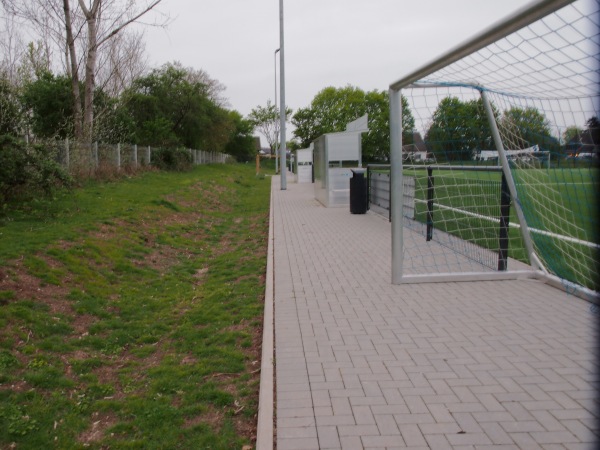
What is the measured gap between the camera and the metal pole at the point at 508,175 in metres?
7.19

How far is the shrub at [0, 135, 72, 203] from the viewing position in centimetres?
1008

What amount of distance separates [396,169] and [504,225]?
1756 mm

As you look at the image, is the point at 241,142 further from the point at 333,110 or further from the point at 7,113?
the point at 7,113

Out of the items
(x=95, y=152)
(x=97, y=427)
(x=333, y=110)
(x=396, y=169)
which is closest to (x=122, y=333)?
(x=97, y=427)

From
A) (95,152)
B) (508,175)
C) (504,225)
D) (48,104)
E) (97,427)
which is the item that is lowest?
(97,427)

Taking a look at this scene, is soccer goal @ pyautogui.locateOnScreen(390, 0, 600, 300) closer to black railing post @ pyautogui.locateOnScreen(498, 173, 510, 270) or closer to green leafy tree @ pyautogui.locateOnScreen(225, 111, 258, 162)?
black railing post @ pyautogui.locateOnScreen(498, 173, 510, 270)

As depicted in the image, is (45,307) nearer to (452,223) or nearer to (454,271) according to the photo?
(454,271)

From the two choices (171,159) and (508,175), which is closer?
(508,175)

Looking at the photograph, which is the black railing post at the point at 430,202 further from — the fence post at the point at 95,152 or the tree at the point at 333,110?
the tree at the point at 333,110

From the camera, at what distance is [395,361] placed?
15.0ft

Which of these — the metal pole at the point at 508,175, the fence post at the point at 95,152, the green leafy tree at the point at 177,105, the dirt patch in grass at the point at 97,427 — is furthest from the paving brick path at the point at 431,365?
the green leafy tree at the point at 177,105

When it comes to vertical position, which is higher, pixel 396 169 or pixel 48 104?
pixel 48 104

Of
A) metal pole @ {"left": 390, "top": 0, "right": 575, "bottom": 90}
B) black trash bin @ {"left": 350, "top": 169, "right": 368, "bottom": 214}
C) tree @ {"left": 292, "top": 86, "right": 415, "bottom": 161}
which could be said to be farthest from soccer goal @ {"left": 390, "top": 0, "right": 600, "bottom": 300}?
tree @ {"left": 292, "top": 86, "right": 415, "bottom": 161}

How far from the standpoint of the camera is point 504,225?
7508 mm
